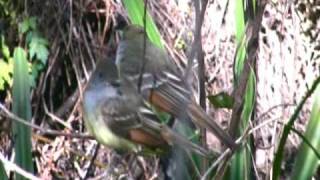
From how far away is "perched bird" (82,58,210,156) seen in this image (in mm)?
1821

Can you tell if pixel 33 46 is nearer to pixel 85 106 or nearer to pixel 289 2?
pixel 289 2

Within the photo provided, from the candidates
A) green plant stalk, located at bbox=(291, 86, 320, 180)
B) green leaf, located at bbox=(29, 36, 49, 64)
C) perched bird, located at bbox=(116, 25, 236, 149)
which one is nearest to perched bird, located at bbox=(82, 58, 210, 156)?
perched bird, located at bbox=(116, 25, 236, 149)

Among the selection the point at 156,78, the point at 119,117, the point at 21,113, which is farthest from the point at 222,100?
the point at 21,113

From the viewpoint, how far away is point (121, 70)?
2.00 metres

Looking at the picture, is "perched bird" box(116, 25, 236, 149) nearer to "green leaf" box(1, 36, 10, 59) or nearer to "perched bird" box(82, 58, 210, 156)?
"perched bird" box(82, 58, 210, 156)

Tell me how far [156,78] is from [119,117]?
0.32 m

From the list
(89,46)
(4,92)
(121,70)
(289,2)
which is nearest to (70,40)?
(89,46)

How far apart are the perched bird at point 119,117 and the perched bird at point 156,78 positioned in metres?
0.04

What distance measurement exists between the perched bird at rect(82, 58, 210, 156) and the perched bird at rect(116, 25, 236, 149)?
4 cm

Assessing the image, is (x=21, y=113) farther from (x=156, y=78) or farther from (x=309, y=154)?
(x=309, y=154)

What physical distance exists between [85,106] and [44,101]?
241 cm

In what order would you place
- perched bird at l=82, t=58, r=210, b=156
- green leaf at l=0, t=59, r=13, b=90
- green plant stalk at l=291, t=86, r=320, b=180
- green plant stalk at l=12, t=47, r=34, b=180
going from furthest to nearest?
green leaf at l=0, t=59, r=13, b=90 → green plant stalk at l=12, t=47, r=34, b=180 → green plant stalk at l=291, t=86, r=320, b=180 → perched bird at l=82, t=58, r=210, b=156

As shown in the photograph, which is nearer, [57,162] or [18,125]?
[18,125]

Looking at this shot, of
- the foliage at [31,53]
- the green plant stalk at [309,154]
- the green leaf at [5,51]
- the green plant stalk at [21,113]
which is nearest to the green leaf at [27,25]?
the foliage at [31,53]
